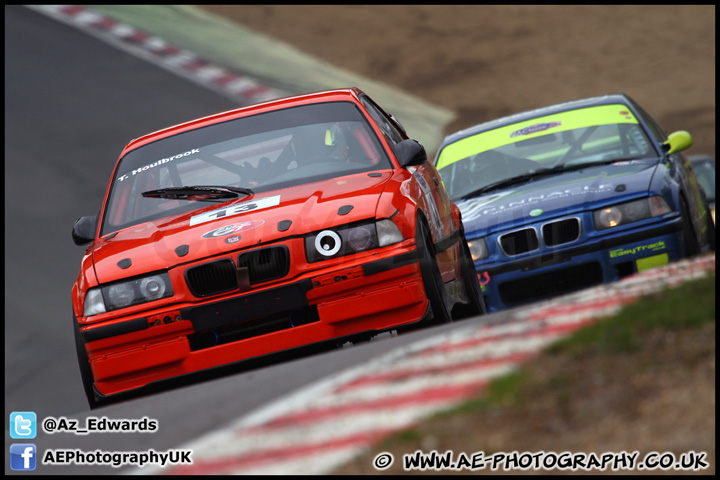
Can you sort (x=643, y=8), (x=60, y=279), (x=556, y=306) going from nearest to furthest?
(x=556, y=306) < (x=60, y=279) < (x=643, y=8)

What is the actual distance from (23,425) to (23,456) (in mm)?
434

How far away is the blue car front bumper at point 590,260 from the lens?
675 cm

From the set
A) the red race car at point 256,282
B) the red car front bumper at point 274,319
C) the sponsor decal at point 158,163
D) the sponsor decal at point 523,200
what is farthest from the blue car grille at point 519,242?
the sponsor decal at point 158,163

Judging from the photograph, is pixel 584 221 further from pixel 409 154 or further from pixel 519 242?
pixel 409 154

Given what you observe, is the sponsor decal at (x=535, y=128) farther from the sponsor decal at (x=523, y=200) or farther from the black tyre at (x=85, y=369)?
the black tyre at (x=85, y=369)

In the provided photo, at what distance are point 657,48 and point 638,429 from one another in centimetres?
1814

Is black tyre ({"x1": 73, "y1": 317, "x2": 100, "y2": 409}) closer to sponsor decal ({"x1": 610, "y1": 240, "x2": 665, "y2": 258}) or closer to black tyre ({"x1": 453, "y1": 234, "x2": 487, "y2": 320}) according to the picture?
black tyre ({"x1": 453, "y1": 234, "x2": 487, "y2": 320})

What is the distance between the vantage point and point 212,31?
69.7 feet

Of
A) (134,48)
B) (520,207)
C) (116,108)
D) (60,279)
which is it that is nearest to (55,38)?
(134,48)

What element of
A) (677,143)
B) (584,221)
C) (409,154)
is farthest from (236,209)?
(677,143)

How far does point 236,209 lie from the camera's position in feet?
18.2

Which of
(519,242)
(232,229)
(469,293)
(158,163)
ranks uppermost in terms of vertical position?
(158,163)

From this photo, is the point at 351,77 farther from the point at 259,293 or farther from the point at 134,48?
the point at 259,293

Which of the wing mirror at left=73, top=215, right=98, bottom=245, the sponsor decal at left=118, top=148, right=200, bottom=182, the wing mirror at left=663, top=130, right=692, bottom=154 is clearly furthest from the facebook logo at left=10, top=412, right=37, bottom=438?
the wing mirror at left=663, top=130, right=692, bottom=154
